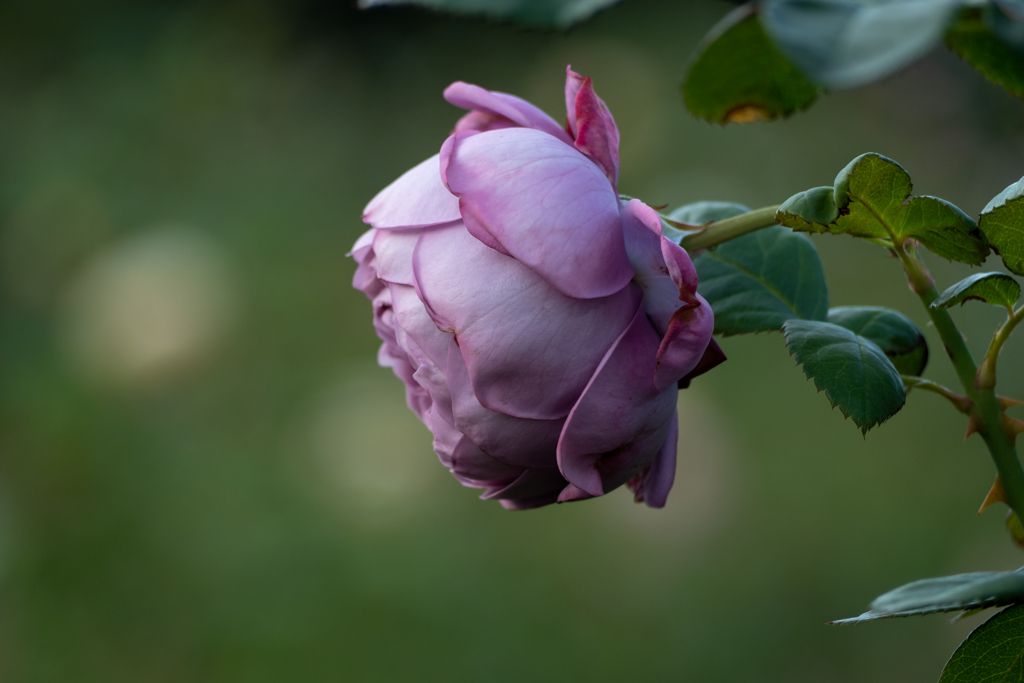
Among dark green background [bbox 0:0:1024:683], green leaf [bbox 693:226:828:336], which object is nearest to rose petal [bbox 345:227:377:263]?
green leaf [bbox 693:226:828:336]

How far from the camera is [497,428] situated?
0.67ft

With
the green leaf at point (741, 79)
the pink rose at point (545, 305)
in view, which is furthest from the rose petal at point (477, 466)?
the green leaf at point (741, 79)

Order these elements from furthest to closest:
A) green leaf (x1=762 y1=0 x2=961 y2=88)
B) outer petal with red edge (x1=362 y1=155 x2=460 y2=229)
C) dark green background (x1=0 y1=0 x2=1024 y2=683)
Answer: dark green background (x1=0 y1=0 x2=1024 y2=683) → outer petal with red edge (x1=362 y1=155 x2=460 y2=229) → green leaf (x1=762 y1=0 x2=961 y2=88)

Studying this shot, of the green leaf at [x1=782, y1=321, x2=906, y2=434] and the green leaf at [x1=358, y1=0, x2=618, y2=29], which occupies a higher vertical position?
the green leaf at [x1=358, y1=0, x2=618, y2=29]

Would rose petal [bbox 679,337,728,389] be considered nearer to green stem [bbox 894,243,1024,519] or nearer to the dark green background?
green stem [bbox 894,243,1024,519]

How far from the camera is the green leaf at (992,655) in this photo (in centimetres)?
21

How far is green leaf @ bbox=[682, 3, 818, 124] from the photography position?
6.4 inches

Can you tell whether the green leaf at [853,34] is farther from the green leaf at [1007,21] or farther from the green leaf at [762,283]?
the green leaf at [762,283]

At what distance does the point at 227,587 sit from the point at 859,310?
0.87 meters

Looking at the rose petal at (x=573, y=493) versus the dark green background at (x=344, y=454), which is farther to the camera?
the dark green background at (x=344, y=454)

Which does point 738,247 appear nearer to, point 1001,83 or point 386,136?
point 1001,83

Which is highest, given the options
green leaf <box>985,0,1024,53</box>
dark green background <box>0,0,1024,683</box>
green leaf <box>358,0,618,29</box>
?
green leaf <box>358,0,618,29</box>

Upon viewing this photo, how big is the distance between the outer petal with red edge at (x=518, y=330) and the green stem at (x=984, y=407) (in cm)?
8

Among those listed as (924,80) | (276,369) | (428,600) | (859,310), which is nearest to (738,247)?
(859,310)
